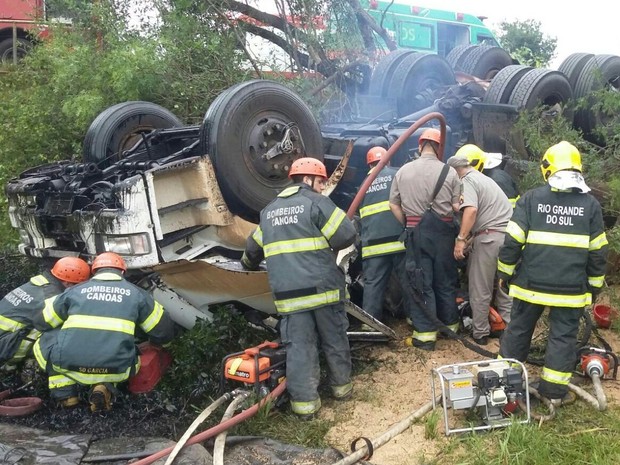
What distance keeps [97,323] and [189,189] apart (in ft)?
3.41

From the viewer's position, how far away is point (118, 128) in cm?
523

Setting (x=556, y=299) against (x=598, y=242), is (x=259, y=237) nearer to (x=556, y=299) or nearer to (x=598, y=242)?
(x=556, y=299)

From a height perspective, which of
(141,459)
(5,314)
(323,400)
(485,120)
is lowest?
(323,400)

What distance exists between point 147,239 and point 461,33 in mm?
7906

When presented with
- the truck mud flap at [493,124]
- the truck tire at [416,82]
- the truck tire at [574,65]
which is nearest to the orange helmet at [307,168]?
the truck mud flap at [493,124]

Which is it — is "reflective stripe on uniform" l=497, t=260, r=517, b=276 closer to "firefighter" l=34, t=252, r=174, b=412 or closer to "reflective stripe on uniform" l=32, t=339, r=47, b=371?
"firefighter" l=34, t=252, r=174, b=412

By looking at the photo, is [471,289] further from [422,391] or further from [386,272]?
[422,391]

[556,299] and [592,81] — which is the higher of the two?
[592,81]

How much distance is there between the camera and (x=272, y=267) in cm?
366

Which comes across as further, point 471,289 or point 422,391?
point 471,289

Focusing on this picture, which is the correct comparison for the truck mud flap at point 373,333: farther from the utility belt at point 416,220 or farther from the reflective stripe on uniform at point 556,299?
the reflective stripe on uniform at point 556,299

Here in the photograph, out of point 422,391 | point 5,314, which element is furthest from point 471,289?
point 5,314

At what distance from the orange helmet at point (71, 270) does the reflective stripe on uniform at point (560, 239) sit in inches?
108

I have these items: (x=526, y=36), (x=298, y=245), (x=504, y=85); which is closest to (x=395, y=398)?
(x=298, y=245)
